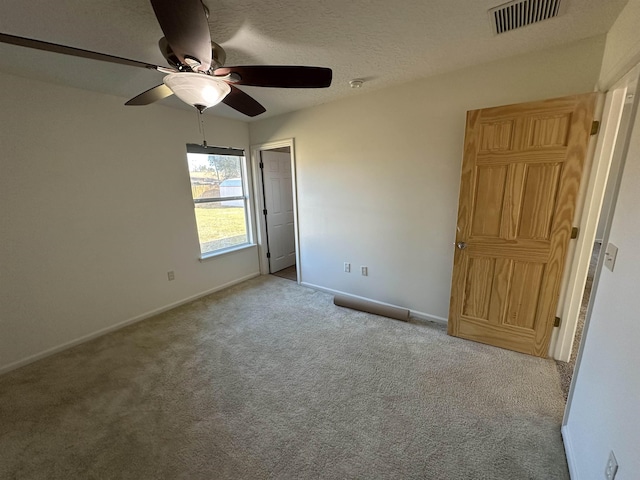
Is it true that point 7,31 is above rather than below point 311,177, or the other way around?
above

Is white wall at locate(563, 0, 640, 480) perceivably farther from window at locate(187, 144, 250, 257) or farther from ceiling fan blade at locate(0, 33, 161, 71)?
window at locate(187, 144, 250, 257)

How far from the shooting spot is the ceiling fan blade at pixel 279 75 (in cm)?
138

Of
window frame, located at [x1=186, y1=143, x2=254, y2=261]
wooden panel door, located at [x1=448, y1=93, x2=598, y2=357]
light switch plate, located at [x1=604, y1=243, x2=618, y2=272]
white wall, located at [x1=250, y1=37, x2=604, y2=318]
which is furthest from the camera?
window frame, located at [x1=186, y1=143, x2=254, y2=261]

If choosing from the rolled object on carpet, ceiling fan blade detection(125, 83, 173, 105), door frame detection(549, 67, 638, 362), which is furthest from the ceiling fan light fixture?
the rolled object on carpet

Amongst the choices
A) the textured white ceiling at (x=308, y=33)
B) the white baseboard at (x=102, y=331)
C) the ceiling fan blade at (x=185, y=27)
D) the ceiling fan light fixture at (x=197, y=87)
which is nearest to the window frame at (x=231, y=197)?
the white baseboard at (x=102, y=331)

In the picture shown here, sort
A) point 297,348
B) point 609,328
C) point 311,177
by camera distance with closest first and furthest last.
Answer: point 609,328, point 297,348, point 311,177

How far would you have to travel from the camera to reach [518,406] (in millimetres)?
1736

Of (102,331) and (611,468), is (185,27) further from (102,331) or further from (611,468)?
(102,331)

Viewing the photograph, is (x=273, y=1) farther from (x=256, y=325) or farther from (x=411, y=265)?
(x=256, y=325)

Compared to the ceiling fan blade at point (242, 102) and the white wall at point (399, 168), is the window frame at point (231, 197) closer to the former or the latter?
the white wall at point (399, 168)

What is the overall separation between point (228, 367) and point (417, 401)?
1.47 metres

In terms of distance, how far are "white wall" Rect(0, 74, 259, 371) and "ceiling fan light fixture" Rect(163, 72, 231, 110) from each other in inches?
69.5

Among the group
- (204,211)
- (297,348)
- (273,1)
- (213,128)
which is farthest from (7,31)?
(297,348)

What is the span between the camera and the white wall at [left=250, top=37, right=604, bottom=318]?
2059 mm
